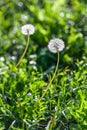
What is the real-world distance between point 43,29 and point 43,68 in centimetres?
61

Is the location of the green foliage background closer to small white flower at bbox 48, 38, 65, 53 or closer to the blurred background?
the blurred background

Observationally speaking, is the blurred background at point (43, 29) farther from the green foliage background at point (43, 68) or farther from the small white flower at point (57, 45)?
the small white flower at point (57, 45)

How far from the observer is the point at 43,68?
161 inches

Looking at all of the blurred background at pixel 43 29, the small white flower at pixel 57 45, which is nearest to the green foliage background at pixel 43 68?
the blurred background at pixel 43 29

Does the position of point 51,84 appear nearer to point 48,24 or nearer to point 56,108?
point 56,108

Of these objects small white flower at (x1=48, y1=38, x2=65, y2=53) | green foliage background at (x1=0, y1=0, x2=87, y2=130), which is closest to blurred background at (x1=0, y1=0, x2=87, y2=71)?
green foliage background at (x1=0, y1=0, x2=87, y2=130)

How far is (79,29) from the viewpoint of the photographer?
451 cm

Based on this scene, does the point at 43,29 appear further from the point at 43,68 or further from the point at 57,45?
the point at 57,45

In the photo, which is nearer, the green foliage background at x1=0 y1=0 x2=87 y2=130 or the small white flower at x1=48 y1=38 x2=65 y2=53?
the green foliage background at x1=0 y1=0 x2=87 y2=130

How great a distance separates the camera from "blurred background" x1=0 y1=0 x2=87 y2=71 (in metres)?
4.19

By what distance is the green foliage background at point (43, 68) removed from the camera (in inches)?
120

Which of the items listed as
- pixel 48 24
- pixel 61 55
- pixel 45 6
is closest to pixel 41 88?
pixel 61 55

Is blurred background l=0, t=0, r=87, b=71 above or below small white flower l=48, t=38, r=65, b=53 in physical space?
below

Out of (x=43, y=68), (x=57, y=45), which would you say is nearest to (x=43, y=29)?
(x=43, y=68)
